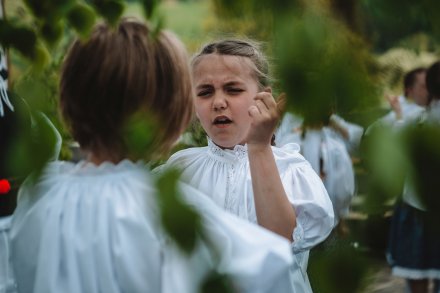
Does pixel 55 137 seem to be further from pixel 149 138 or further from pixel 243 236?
pixel 243 236

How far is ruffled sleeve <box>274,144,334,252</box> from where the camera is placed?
1.92m

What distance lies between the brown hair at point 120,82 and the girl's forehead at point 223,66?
0.71 meters

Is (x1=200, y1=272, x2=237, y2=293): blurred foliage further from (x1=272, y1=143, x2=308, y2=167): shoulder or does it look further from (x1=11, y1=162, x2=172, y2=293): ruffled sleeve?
(x1=272, y1=143, x2=308, y2=167): shoulder

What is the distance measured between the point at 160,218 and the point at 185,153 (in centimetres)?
142

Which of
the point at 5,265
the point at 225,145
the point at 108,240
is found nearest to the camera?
the point at 108,240

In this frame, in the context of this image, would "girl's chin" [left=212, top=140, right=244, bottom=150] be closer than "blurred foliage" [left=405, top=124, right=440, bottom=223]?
No

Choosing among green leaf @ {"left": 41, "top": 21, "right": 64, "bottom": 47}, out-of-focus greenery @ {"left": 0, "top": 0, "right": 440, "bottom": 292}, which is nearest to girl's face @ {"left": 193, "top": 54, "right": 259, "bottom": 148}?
green leaf @ {"left": 41, "top": 21, "right": 64, "bottom": 47}

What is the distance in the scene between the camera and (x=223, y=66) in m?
2.20

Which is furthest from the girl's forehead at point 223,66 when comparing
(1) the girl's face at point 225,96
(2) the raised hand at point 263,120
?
(2) the raised hand at point 263,120

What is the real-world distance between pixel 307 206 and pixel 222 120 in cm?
39

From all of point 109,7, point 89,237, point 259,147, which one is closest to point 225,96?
point 259,147

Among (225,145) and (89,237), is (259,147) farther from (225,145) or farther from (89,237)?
(89,237)

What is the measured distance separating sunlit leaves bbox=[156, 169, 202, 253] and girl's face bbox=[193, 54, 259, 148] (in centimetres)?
127

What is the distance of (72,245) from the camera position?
1.35 metres
